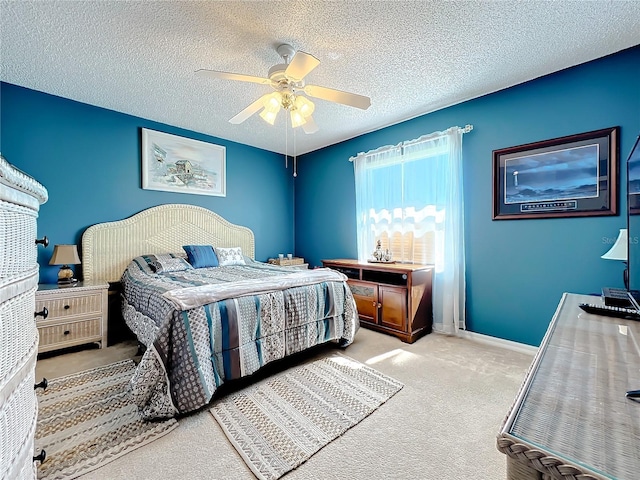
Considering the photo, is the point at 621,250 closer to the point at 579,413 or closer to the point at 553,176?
the point at 553,176

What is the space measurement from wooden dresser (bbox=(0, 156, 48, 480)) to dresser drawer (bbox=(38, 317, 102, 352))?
223 cm

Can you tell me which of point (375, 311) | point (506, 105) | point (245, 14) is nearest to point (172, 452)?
point (375, 311)

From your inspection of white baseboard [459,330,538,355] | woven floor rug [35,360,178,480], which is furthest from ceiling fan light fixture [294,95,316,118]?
white baseboard [459,330,538,355]

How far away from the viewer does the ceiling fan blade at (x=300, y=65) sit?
1.79m

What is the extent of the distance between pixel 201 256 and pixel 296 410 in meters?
2.44

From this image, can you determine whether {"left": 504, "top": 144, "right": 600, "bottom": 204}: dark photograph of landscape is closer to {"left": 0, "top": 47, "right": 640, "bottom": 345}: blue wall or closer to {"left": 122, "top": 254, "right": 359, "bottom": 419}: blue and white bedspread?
{"left": 0, "top": 47, "right": 640, "bottom": 345}: blue wall

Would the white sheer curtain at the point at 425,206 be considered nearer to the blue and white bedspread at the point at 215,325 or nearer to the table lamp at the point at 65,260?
the blue and white bedspread at the point at 215,325

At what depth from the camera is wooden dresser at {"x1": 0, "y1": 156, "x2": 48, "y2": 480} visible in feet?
2.29

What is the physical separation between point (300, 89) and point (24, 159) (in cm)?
301

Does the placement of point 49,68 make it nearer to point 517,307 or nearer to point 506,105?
point 506,105

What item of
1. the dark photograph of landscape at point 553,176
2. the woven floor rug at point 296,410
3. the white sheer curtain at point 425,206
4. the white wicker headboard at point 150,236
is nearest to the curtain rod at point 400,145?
the white sheer curtain at point 425,206

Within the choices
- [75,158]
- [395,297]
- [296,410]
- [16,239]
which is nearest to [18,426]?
[16,239]

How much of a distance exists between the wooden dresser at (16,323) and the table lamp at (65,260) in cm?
249

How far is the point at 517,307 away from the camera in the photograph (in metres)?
2.83
